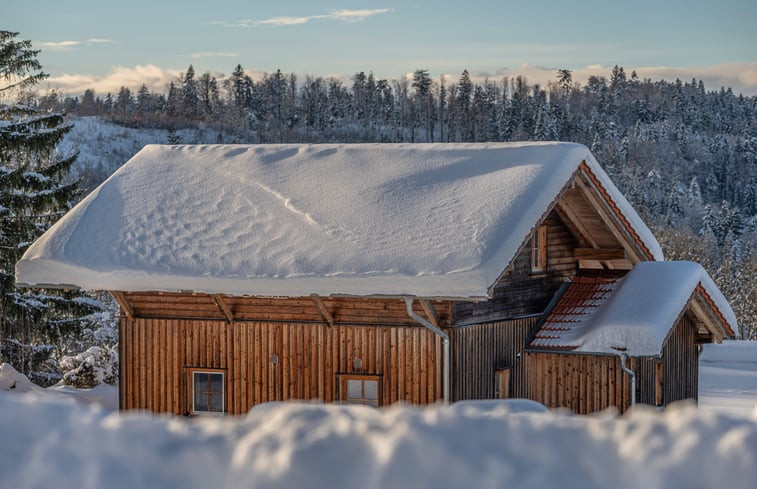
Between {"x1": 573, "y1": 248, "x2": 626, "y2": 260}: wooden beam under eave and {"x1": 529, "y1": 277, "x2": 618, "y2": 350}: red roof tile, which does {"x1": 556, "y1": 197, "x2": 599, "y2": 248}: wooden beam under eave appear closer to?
{"x1": 573, "y1": 248, "x2": 626, "y2": 260}: wooden beam under eave

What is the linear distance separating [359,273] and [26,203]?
17.1 meters

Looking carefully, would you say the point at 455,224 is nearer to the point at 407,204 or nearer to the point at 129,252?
the point at 407,204

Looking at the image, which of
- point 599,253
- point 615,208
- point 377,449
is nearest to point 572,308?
point 599,253

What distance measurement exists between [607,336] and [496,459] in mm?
14832

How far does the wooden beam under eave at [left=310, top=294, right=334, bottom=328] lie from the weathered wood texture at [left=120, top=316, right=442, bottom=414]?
15cm

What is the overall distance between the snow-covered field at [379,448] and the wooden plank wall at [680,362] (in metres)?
16.6

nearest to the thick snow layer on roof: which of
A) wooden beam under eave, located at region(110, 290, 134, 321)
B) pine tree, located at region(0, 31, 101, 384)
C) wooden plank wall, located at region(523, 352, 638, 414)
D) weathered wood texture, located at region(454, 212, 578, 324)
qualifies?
wooden plank wall, located at region(523, 352, 638, 414)

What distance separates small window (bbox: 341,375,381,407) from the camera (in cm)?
1471

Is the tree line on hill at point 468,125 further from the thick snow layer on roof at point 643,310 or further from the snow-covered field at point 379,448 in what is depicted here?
the snow-covered field at point 379,448

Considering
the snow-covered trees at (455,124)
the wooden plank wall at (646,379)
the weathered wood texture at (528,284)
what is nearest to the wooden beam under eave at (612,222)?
the weathered wood texture at (528,284)

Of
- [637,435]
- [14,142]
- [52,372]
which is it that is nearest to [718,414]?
[637,435]

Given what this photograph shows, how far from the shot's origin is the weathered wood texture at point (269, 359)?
14.4 meters

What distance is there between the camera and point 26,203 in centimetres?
2745

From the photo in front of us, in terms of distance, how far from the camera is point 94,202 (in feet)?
53.9
